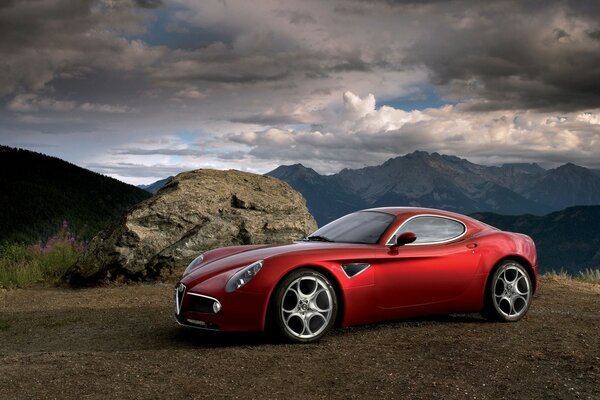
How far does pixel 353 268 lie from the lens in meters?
6.60

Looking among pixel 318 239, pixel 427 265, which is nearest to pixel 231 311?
pixel 318 239

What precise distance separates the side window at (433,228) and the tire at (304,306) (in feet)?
4.04

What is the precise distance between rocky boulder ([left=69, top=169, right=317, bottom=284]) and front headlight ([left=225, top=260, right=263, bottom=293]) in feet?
17.5

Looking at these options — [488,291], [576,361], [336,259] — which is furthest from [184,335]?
[576,361]

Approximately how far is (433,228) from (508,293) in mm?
1209

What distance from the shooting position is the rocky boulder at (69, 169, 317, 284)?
12148mm

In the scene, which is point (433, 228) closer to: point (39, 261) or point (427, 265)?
point (427, 265)

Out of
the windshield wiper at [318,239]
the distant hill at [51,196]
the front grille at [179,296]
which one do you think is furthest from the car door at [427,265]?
the distant hill at [51,196]

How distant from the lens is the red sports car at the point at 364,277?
20.6 ft

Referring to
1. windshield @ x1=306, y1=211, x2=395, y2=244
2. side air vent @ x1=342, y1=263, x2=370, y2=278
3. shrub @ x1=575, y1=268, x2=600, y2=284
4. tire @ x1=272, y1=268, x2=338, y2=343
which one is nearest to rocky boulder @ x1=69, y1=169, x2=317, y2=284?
windshield @ x1=306, y1=211, x2=395, y2=244

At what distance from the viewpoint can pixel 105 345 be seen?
22.8 ft

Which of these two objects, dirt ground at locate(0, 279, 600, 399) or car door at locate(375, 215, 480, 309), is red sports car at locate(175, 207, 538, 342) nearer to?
car door at locate(375, 215, 480, 309)

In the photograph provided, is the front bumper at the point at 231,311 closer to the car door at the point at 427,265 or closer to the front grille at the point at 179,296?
the front grille at the point at 179,296

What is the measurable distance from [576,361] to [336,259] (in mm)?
2363
